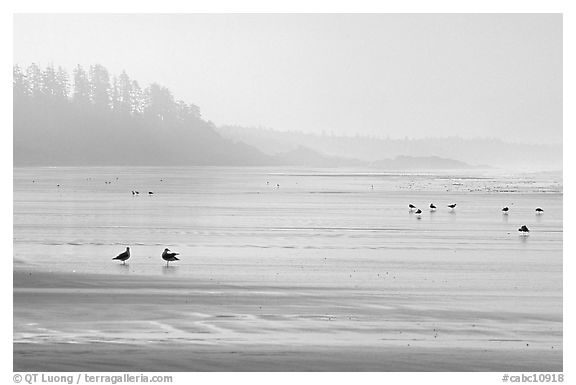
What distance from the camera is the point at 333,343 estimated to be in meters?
12.6

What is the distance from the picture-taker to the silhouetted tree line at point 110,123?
15025cm

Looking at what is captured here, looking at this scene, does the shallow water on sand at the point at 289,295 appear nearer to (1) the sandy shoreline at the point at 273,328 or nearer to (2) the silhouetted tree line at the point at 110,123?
(1) the sandy shoreline at the point at 273,328

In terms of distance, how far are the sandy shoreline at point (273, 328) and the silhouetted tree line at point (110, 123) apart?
13124 centimetres

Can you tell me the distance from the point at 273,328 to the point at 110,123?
5723 inches

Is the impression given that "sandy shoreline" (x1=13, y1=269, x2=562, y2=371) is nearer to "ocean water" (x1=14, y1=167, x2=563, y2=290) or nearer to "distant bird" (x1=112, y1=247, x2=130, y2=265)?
"ocean water" (x1=14, y1=167, x2=563, y2=290)

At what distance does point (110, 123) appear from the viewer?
510 ft

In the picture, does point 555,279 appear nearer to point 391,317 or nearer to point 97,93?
point 391,317

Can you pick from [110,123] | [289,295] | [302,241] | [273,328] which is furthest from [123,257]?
[110,123]

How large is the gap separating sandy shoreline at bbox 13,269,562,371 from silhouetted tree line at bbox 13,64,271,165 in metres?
131

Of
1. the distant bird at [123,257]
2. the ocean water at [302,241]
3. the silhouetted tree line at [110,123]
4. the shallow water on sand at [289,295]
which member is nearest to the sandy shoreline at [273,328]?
the shallow water on sand at [289,295]

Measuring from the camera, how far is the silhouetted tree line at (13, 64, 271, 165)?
150 m

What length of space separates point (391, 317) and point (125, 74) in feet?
491

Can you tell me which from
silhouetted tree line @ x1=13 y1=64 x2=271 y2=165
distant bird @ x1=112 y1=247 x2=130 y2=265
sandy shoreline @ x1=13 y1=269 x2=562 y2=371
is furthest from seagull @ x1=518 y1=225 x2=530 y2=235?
silhouetted tree line @ x1=13 y1=64 x2=271 y2=165
